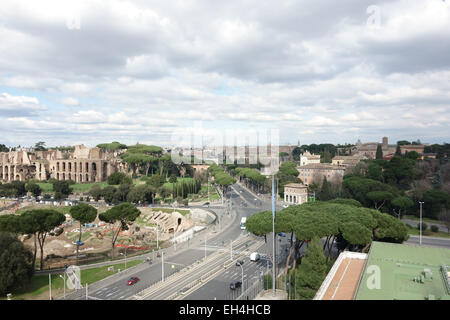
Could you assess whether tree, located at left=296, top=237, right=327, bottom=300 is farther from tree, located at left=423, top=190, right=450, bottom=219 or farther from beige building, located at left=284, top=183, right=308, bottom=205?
beige building, located at left=284, top=183, right=308, bottom=205

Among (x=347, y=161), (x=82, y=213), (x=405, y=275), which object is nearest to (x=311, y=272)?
(x=405, y=275)

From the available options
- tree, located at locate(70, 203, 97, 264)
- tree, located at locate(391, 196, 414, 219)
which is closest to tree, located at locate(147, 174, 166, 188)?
tree, located at locate(70, 203, 97, 264)

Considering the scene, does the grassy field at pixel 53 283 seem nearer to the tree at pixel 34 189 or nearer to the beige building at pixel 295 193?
the beige building at pixel 295 193

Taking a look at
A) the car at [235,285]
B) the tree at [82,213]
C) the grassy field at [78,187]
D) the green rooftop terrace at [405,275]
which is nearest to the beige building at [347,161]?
the grassy field at [78,187]

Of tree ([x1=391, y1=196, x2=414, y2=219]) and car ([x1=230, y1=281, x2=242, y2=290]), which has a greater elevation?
tree ([x1=391, y1=196, x2=414, y2=219])
